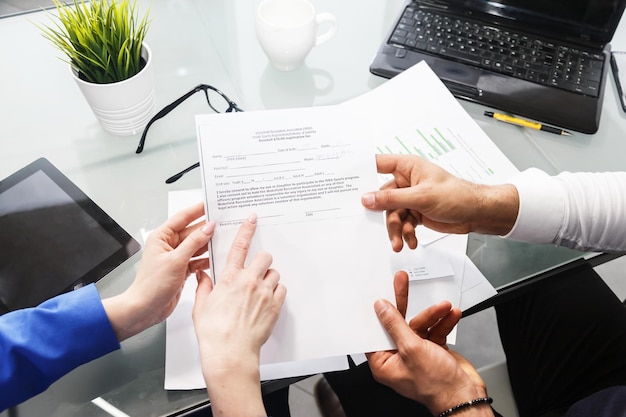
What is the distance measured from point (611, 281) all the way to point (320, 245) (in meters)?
1.28

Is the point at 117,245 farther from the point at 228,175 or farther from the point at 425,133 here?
the point at 425,133

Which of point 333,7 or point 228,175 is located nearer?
point 228,175

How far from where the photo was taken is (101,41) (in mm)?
826

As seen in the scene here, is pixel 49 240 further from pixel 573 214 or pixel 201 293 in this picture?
pixel 573 214

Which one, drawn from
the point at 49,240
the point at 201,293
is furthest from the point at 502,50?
the point at 49,240

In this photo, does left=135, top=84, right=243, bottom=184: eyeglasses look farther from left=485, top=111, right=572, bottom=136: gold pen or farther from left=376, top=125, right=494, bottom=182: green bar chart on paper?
left=485, top=111, right=572, bottom=136: gold pen

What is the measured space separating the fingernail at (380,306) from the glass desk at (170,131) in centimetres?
17

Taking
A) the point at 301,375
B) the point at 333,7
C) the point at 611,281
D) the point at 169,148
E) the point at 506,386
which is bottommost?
the point at 611,281

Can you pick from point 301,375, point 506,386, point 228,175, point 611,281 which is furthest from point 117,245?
point 611,281

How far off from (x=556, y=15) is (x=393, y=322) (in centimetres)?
76

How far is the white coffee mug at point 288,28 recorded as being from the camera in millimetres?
962

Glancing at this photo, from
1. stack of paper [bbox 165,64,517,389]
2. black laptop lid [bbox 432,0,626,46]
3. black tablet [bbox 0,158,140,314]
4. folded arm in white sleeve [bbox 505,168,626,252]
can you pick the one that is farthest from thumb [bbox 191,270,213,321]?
black laptop lid [bbox 432,0,626,46]

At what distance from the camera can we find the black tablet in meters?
0.75

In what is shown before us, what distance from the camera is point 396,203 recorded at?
0.75 meters
